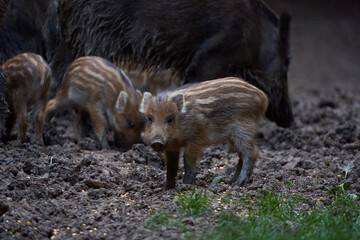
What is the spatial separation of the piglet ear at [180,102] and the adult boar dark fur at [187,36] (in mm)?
2285

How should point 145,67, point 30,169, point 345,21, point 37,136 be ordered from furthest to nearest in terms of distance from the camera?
point 345,21 < point 145,67 < point 37,136 < point 30,169

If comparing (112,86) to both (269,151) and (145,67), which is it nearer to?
(145,67)

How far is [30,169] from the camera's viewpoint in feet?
15.0

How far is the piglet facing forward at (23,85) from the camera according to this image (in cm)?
550

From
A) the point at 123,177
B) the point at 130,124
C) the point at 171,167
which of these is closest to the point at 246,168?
the point at 171,167

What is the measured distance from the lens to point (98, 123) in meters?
6.30

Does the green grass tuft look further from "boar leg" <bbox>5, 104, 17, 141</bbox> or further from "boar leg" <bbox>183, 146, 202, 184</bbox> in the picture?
"boar leg" <bbox>5, 104, 17, 141</bbox>

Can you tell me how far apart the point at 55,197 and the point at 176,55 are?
3.00 m

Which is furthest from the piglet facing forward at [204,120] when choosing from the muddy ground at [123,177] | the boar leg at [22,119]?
the boar leg at [22,119]

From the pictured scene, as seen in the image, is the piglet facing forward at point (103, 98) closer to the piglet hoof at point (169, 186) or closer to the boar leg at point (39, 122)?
the boar leg at point (39, 122)

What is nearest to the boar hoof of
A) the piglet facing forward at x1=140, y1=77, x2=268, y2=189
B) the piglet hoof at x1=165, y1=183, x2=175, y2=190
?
the piglet facing forward at x1=140, y1=77, x2=268, y2=189

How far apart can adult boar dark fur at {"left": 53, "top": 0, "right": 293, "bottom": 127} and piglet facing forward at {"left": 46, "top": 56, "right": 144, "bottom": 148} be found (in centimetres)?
53

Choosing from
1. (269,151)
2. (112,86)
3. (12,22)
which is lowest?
(269,151)

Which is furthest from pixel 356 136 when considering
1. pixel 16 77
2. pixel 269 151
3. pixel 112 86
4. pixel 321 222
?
pixel 16 77
